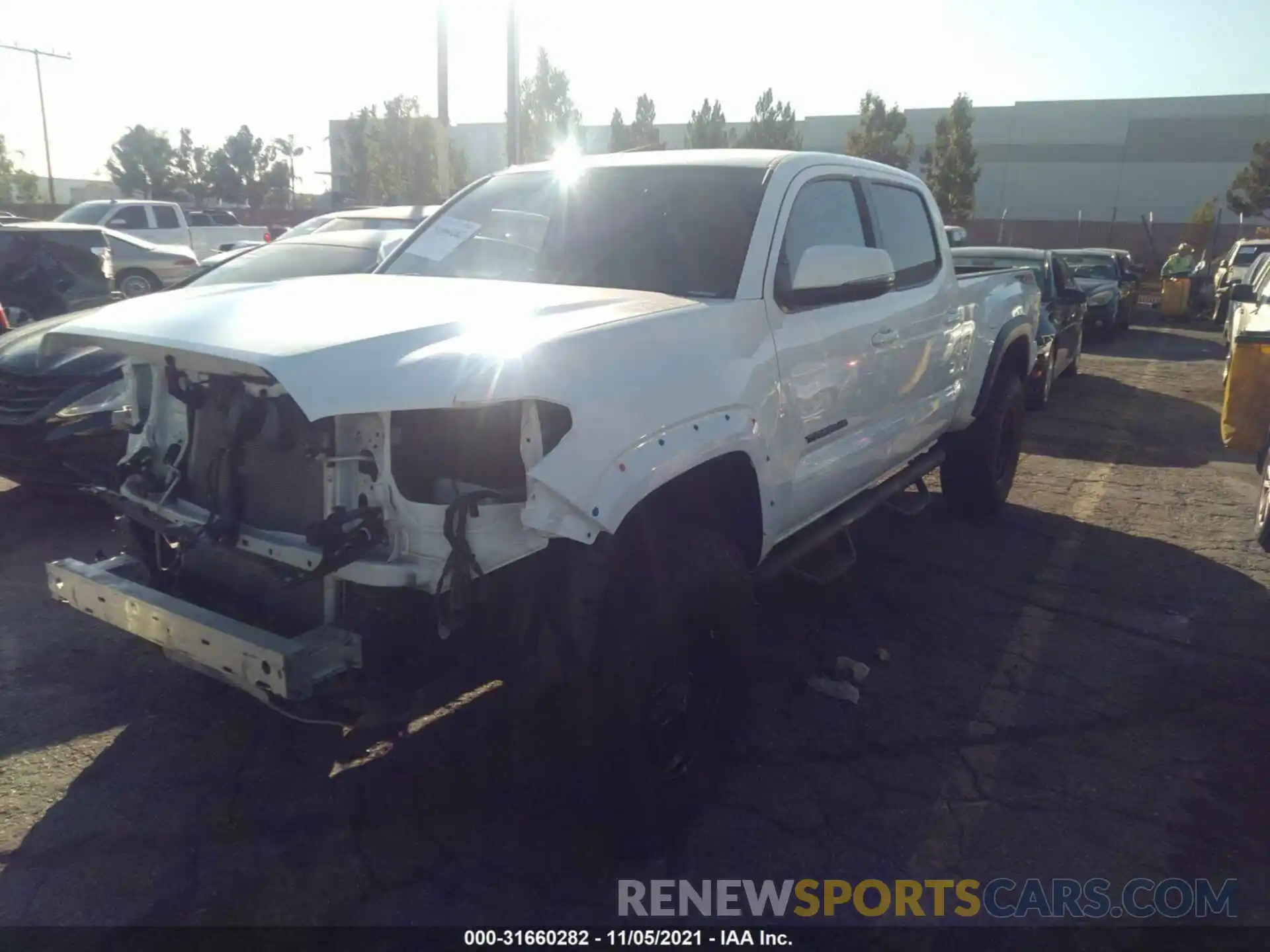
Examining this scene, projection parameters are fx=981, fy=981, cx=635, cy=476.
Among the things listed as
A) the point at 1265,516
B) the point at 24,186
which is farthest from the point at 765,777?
the point at 24,186

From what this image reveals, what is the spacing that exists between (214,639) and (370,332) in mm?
923

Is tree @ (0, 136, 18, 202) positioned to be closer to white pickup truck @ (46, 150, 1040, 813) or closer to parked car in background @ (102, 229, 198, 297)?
parked car in background @ (102, 229, 198, 297)

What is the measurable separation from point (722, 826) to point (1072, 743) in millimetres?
1536

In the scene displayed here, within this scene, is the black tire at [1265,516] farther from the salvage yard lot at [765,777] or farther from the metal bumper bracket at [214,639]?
the metal bumper bracket at [214,639]

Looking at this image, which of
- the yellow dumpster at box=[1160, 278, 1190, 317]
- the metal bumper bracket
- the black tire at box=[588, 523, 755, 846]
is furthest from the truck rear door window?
the yellow dumpster at box=[1160, 278, 1190, 317]

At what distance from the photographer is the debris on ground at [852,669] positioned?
430cm

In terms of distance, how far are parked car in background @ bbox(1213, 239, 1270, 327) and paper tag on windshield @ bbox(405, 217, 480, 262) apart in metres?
19.1

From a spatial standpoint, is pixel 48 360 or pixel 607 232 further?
pixel 48 360

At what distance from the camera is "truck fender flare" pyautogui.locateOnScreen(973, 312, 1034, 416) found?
19.6 ft

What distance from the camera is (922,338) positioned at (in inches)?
189

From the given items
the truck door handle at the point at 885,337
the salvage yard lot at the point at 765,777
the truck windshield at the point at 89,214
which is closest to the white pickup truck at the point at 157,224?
the truck windshield at the point at 89,214

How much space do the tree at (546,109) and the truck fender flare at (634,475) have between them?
37273 mm

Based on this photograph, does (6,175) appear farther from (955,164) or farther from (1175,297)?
(1175,297)

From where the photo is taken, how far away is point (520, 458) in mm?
2723
